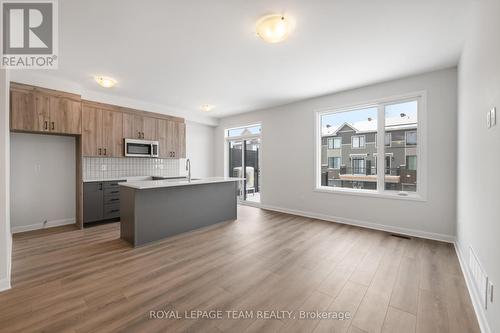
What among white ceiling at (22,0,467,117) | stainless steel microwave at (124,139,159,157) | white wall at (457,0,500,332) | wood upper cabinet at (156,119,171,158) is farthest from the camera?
wood upper cabinet at (156,119,171,158)

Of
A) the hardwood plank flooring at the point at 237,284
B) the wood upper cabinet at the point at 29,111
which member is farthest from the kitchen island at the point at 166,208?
the wood upper cabinet at the point at 29,111

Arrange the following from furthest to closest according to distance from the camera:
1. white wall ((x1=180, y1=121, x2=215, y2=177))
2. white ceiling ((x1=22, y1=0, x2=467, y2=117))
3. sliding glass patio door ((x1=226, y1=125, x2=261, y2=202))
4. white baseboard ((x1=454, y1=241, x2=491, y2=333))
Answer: white wall ((x1=180, y1=121, x2=215, y2=177)) < sliding glass patio door ((x1=226, y1=125, x2=261, y2=202)) < white ceiling ((x1=22, y1=0, x2=467, y2=117)) < white baseboard ((x1=454, y1=241, x2=491, y2=333))

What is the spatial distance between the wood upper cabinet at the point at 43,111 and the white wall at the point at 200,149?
287 centimetres

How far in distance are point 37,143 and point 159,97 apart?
248cm

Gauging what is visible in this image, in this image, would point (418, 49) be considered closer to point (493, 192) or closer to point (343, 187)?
point (493, 192)

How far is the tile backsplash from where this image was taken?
15.2ft

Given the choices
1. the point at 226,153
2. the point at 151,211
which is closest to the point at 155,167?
the point at 226,153

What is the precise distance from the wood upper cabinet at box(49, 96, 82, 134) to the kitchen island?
1669 mm

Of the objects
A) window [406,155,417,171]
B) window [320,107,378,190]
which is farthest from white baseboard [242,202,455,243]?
window [406,155,417,171]

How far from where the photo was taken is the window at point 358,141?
171 inches

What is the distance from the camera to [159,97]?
5.00 metres

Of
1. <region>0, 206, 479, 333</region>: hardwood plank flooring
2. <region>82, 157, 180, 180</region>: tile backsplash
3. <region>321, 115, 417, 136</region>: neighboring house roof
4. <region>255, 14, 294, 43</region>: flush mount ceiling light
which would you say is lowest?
<region>0, 206, 479, 333</region>: hardwood plank flooring

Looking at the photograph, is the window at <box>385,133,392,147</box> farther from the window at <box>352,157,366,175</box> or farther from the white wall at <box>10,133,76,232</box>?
the white wall at <box>10,133,76,232</box>

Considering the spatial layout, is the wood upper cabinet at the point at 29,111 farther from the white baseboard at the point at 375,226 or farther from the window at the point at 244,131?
the white baseboard at the point at 375,226
